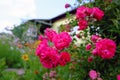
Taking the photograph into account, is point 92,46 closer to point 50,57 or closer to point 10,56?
point 50,57

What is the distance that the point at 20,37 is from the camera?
12625 millimetres

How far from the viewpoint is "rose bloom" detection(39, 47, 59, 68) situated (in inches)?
108

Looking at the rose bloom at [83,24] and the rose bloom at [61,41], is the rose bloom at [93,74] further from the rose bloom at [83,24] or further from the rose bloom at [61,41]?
the rose bloom at [83,24]

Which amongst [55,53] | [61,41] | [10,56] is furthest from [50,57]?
[10,56]

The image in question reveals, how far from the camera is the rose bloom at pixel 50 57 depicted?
276 cm

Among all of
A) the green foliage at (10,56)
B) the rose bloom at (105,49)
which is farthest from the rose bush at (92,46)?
the green foliage at (10,56)

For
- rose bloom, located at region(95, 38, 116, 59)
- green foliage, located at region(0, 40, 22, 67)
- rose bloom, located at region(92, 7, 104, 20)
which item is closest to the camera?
rose bloom, located at region(95, 38, 116, 59)

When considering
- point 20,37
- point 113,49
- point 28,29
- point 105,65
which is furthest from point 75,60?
point 28,29

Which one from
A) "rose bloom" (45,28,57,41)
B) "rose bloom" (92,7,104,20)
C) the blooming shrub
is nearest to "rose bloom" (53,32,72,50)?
the blooming shrub

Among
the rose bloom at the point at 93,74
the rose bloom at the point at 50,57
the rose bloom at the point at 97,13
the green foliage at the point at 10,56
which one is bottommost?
the green foliage at the point at 10,56

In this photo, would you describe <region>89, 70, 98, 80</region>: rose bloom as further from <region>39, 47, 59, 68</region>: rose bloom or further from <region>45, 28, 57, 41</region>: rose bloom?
<region>45, 28, 57, 41</region>: rose bloom

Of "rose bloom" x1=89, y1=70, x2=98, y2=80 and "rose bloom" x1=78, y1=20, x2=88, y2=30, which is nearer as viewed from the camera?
"rose bloom" x1=89, y1=70, x2=98, y2=80

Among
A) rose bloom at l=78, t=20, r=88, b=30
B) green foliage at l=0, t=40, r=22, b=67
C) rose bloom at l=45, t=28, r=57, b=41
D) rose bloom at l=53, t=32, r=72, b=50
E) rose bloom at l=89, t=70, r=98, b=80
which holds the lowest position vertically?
green foliage at l=0, t=40, r=22, b=67

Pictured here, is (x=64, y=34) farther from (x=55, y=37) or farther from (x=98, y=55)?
(x=98, y=55)
